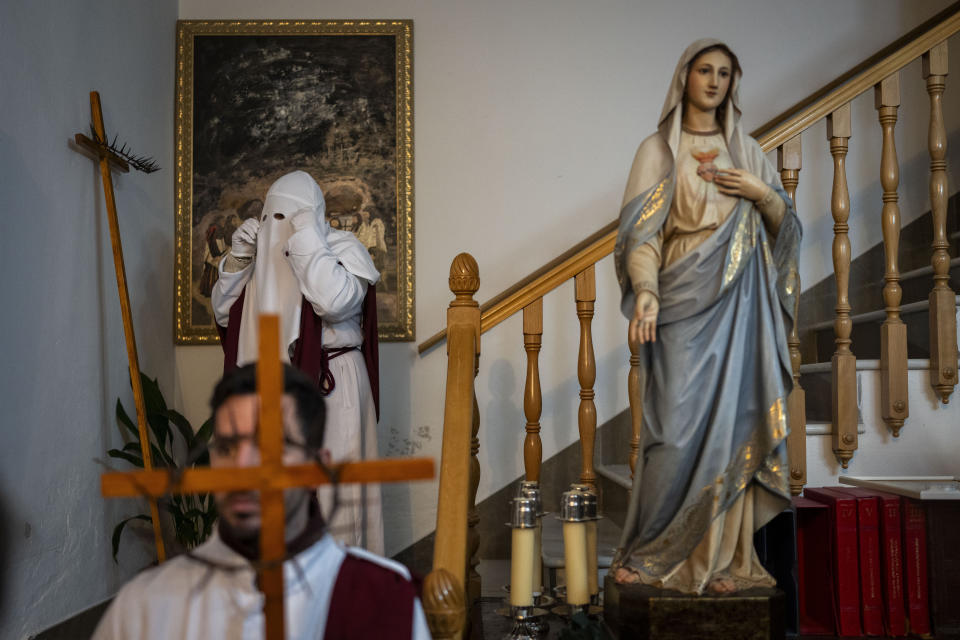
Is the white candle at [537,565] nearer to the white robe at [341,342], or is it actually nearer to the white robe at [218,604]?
the white robe at [341,342]

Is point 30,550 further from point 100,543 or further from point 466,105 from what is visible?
point 466,105

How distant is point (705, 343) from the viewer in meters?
2.58

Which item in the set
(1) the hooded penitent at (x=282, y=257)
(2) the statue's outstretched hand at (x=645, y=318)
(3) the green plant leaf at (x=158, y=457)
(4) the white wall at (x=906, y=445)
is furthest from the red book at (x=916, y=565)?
(3) the green plant leaf at (x=158, y=457)

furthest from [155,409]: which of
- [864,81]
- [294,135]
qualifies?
[864,81]

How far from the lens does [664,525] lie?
8.49 ft

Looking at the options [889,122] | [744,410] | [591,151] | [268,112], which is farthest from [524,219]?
[744,410]

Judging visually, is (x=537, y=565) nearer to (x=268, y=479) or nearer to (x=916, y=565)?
(x=916, y=565)

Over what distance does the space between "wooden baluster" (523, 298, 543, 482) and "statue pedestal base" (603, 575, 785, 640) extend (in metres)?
0.99

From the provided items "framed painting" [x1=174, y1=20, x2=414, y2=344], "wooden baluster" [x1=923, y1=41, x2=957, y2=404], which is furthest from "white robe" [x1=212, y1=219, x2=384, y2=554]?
"wooden baluster" [x1=923, y1=41, x2=957, y2=404]

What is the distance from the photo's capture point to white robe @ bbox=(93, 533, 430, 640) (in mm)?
1295

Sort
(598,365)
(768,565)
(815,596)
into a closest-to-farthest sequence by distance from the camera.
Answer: (768,565) < (815,596) < (598,365)

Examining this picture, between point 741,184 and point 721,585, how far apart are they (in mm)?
1164

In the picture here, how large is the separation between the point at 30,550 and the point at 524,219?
2.83m

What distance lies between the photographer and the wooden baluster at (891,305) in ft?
10.8
